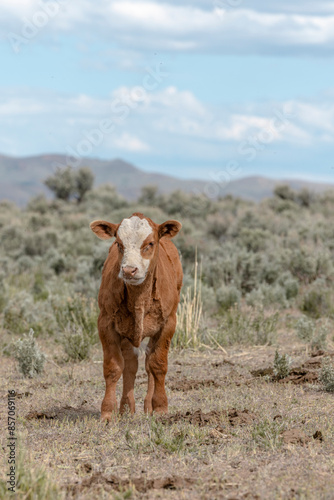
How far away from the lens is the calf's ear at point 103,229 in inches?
268

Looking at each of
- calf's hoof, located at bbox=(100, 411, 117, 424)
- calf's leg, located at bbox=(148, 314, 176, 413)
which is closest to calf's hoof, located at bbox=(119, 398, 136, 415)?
calf's leg, located at bbox=(148, 314, 176, 413)

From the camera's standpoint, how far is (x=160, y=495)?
4.77 metres

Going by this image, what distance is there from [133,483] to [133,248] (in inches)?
85.0

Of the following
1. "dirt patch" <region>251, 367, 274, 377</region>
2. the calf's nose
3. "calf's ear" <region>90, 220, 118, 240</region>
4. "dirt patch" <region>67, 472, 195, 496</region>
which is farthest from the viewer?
"dirt patch" <region>251, 367, 274, 377</region>

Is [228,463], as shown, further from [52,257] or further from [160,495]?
[52,257]

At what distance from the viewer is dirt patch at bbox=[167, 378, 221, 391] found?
866 cm

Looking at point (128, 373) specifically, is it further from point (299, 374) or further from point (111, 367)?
point (299, 374)

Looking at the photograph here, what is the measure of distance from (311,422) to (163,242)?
9.03ft

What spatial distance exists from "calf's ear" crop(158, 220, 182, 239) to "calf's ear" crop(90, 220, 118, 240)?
48cm

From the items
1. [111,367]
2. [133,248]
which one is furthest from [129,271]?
[111,367]

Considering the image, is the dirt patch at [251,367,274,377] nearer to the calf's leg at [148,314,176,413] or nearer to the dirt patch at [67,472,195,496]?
the calf's leg at [148,314,176,413]

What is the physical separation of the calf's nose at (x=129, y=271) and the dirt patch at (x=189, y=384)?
2.94 meters

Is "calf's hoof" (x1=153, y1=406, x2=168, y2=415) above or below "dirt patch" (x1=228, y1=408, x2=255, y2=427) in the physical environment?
below

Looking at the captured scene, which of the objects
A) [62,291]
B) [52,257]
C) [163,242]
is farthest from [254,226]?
[163,242]
